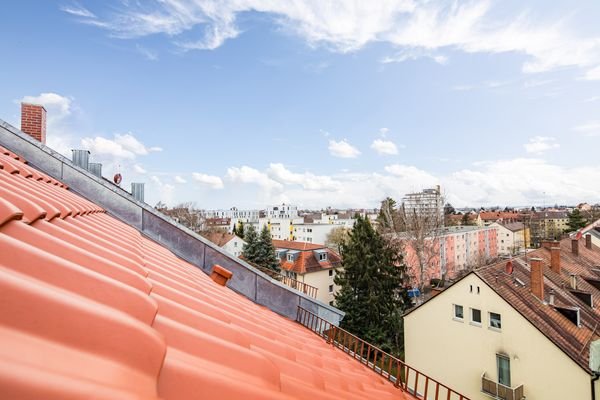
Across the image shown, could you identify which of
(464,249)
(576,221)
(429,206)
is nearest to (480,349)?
(429,206)

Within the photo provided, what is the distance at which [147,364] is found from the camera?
1033 millimetres

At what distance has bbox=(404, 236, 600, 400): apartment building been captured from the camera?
36.3 feet

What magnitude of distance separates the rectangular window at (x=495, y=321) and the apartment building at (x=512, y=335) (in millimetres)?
27

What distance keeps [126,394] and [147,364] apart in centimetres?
19

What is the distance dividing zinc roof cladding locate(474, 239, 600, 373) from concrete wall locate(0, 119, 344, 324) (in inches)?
399

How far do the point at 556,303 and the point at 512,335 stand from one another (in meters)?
3.42

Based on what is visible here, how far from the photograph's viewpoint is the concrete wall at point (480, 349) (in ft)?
36.3

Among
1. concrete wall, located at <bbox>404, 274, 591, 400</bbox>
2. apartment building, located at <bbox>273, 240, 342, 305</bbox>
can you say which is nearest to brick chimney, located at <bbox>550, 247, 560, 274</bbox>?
concrete wall, located at <bbox>404, 274, 591, 400</bbox>

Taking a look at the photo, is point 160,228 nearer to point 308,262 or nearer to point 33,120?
point 33,120

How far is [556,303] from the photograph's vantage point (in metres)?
14.0

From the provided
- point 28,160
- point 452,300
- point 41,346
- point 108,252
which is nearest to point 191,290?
point 108,252

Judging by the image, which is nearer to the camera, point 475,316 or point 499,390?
point 499,390

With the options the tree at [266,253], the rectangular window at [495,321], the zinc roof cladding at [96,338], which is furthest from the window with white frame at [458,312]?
the tree at [266,253]

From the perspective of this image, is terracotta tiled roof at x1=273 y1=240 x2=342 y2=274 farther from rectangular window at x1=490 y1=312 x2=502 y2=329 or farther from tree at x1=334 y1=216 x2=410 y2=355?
rectangular window at x1=490 y1=312 x2=502 y2=329
